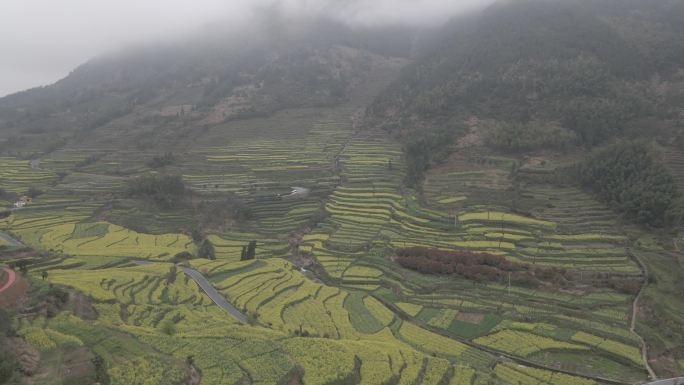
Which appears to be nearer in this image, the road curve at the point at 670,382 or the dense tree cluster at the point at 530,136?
the road curve at the point at 670,382

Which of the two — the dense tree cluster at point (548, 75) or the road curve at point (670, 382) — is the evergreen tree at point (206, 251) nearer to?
the road curve at point (670, 382)

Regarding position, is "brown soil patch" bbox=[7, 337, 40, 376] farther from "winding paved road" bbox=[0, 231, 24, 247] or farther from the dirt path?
"winding paved road" bbox=[0, 231, 24, 247]

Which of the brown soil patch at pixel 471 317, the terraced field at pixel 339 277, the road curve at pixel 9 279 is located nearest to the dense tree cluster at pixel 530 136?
the terraced field at pixel 339 277

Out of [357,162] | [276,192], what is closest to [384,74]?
[357,162]

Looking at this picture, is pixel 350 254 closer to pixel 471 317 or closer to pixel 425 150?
pixel 471 317

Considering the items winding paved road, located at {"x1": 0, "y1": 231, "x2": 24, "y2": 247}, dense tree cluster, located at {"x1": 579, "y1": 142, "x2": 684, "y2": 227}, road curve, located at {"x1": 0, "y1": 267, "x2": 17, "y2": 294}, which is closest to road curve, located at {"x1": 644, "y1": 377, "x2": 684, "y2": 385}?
dense tree cluster, located at {"x1": 579, "y1": 142, "x2": 684, "y2": 227}

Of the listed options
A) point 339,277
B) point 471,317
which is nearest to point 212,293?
point 339,277

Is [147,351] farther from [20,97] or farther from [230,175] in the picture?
[20,97]
